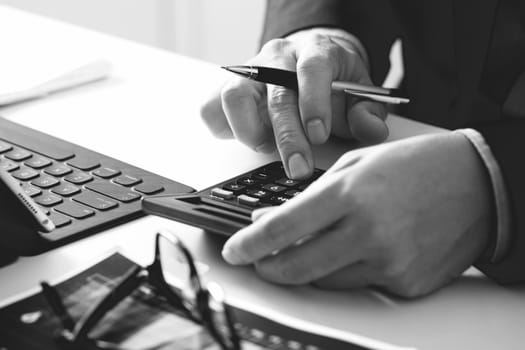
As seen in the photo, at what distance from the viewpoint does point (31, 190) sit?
706 mm

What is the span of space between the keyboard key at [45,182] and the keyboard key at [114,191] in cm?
3

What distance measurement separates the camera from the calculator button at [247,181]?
2.28ft

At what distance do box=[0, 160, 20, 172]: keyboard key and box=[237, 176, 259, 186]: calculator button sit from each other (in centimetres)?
23

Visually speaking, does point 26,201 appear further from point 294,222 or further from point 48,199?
point 294,222

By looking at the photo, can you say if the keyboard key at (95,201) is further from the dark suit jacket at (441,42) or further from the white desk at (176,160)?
the dark suit jacket at (441,42)

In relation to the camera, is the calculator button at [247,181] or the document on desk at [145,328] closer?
the document on desk at [145,328]

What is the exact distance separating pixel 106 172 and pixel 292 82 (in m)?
0.21

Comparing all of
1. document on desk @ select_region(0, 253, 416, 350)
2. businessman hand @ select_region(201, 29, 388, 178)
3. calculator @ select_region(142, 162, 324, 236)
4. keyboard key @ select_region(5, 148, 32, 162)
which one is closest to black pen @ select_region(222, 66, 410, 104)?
businessman hand @ select_region(201, 29, 388, 178)

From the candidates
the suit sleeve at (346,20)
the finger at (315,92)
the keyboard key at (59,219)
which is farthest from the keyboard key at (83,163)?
the suit sleeve at (346,20)

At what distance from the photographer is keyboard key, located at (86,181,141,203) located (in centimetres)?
71

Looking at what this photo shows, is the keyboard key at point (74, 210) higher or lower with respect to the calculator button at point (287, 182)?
lower

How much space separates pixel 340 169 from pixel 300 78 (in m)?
0.22

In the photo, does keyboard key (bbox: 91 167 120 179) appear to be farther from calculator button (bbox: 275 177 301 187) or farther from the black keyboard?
calculator button (bbox: 275 177 301 187)

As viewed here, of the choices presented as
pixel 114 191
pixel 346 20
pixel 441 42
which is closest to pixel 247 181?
pixel 114 191
